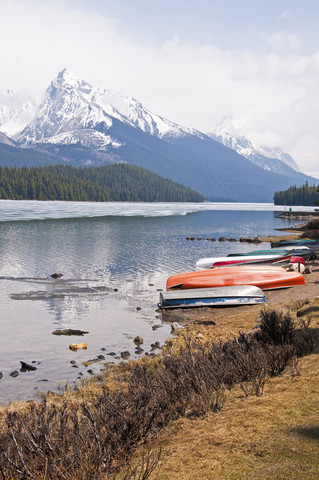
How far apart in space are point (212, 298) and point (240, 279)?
3623mm

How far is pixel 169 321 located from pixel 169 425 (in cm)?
1421

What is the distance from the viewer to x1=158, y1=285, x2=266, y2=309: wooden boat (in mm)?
24705

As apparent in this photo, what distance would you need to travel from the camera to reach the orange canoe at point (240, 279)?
2744cm

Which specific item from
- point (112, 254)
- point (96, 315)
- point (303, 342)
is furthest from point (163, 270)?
point (303, 342)

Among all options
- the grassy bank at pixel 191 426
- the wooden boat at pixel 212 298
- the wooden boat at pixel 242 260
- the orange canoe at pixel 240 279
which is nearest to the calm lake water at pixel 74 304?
the wooden boat at pixel 212 298

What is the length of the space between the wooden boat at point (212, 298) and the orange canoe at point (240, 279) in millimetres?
1894

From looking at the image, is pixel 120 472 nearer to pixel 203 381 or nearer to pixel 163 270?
pixel 203 381

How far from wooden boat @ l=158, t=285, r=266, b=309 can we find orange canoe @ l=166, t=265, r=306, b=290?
1894mm

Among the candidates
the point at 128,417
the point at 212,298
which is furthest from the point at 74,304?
the point at 128,417

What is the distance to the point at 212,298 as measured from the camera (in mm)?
24969


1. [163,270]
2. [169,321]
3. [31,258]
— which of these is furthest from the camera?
[31,258]

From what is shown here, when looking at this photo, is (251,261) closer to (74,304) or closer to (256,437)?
(74,304)

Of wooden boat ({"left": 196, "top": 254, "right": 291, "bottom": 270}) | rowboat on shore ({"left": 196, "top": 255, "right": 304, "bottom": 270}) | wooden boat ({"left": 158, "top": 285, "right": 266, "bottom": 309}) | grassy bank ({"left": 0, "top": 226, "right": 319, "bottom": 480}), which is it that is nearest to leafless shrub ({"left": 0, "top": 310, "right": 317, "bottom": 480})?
grassy bank ({"left": 0, "top": 226, "right": 319, "bottom": 480})

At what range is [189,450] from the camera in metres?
6.65
